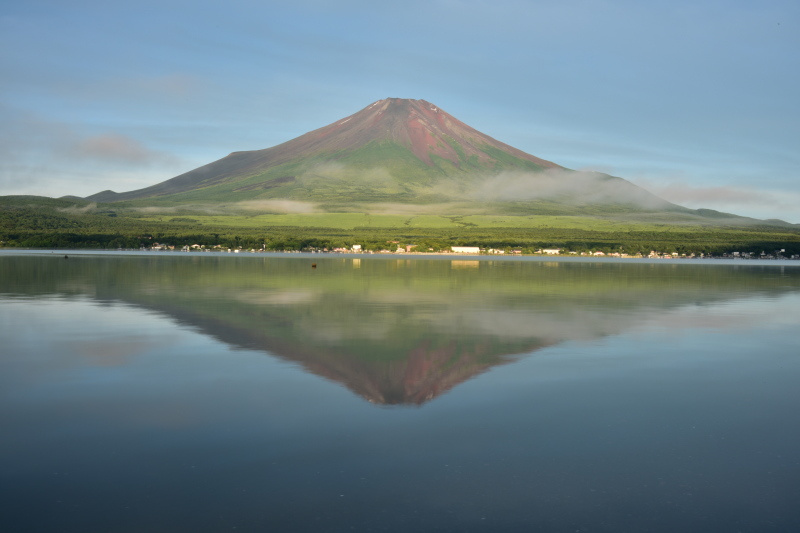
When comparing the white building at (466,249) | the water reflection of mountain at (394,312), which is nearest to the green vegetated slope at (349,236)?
the white building at (466,249)

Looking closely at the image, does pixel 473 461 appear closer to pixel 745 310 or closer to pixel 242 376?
pixel 242 376

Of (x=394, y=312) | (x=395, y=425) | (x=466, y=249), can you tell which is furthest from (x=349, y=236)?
(x=395, y=425)

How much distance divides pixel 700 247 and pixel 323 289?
129805 millimetres

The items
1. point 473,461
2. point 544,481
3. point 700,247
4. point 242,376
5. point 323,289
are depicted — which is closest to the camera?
point 544,481

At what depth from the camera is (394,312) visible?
98.8 feet

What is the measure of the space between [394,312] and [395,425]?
693 inches

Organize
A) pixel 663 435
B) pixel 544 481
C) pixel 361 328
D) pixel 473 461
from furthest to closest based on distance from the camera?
1. pixel 361 328
2. pixel 663 435
3. pixel 473 461
4. pixel 544 481

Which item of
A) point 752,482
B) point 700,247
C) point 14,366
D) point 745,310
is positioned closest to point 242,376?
point 14,366

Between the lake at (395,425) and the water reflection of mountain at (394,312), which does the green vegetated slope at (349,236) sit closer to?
the water reflection of mountain at (394,312)

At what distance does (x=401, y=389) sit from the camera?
50.3 feet

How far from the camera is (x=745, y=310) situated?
33.4 m

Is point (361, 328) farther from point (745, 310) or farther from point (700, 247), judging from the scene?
point (700, 247)

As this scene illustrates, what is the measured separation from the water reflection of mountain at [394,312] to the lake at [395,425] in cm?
22

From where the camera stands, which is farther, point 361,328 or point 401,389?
point 361,328
